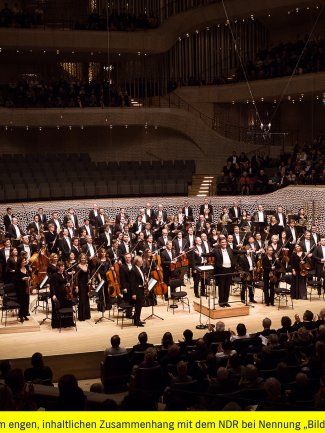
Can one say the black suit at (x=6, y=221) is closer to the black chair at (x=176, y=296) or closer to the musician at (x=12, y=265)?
the musician at (x=12, y=265)

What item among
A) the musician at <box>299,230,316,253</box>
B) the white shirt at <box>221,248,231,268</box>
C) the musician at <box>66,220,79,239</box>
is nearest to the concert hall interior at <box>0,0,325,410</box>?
the white shirt at <box>221,248,231,268</box>

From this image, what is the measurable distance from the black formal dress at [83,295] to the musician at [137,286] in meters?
0.89

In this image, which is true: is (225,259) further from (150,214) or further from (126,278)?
(150,214)

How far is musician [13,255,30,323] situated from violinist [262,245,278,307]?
4.74 metres

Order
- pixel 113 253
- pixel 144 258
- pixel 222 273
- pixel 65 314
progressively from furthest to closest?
1. pixel 113 253
2. pixel 222 273
3. pixel 144 258
4. pixel 65 314

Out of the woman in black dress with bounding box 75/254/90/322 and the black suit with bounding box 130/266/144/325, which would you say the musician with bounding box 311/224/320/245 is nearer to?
the black suit with bounding box 130/266/144/325

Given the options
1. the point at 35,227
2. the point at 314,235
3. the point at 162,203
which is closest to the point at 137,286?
the point at 314,235

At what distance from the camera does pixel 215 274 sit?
47.0 feet

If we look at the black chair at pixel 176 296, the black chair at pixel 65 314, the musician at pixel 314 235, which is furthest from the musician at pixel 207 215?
the black chair at pixel 65 314

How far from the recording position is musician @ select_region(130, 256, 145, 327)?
42.8 ft

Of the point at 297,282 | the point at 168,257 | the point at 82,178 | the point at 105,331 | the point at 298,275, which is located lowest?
the point at 105,331

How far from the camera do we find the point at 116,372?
9.83 m

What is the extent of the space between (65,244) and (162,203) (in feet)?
22.1
